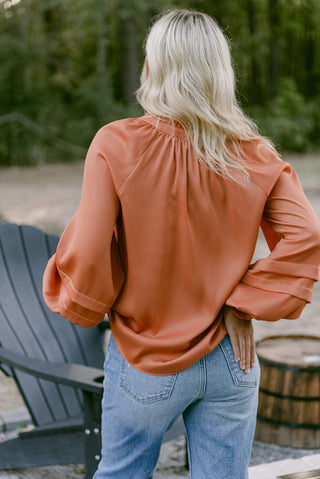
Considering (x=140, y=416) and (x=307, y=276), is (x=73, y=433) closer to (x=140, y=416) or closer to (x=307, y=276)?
(x=140, y=416)

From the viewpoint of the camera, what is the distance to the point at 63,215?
11.2 metres

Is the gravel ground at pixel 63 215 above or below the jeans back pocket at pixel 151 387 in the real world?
below

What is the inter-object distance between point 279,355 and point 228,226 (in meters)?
2.02

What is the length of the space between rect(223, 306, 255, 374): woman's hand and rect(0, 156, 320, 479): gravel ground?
5.69ft

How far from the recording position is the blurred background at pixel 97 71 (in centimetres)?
2012

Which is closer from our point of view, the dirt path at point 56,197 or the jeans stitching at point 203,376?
the jeans stitching at point 203,376

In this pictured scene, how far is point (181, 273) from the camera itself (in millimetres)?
1655

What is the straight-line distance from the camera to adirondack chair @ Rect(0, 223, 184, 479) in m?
2.94

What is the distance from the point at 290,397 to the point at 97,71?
22464mm

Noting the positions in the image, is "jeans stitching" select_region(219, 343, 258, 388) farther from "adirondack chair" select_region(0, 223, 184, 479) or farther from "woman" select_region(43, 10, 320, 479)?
"adirondack chair" select_region(0, 223, 184, 479)

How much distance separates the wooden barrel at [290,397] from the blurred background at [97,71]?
1206 centimetres

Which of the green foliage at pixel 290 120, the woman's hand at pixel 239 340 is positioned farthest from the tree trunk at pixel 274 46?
the woman's hand at pixel 239 340

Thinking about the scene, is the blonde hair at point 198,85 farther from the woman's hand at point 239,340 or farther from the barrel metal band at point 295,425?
the barrel metal band at point 295,425

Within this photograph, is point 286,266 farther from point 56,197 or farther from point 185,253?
point 56,197
